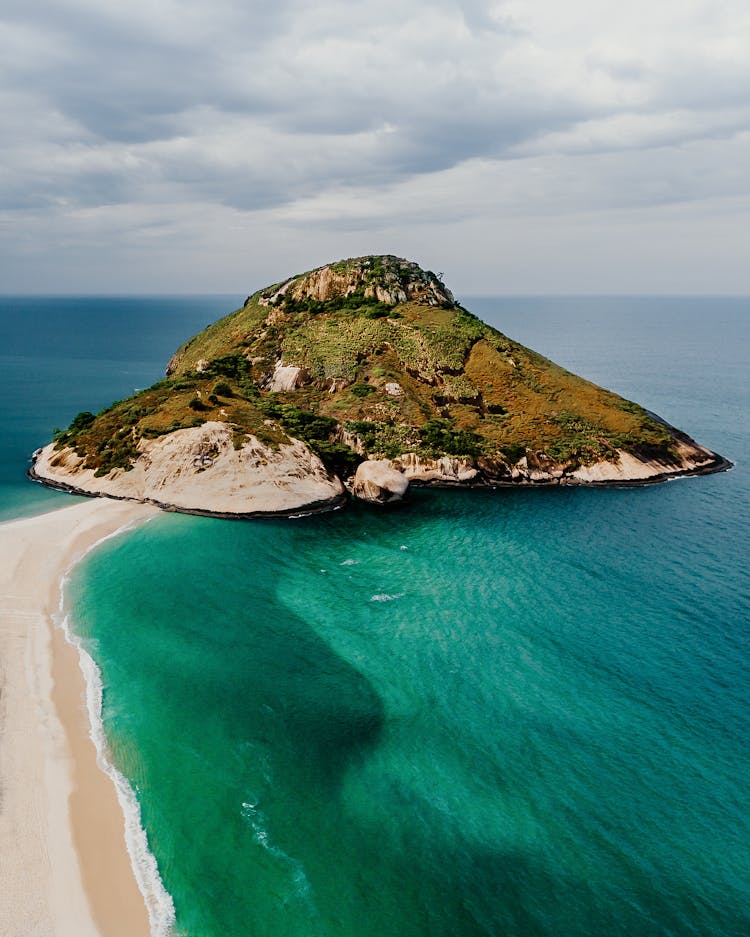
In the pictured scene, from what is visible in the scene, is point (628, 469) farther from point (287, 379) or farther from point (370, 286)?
point (370, 286)

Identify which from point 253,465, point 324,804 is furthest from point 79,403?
point 324,804

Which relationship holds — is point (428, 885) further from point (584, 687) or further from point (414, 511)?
point (414, 511)

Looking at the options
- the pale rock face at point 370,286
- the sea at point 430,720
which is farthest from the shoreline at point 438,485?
the pale rock face at point 370,286

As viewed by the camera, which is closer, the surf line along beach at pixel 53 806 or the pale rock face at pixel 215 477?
the surf line along beach at pixel 53 806

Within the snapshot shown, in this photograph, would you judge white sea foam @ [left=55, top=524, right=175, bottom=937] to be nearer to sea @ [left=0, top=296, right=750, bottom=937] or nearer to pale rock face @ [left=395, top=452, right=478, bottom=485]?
sea @ [left=0, top=296, right=750, bottom=937]

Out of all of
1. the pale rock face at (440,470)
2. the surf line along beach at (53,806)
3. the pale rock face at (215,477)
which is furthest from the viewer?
the pale rock face at (440,470)

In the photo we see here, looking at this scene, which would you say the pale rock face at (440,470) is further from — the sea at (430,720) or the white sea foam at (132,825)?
the white sea foam at (132,825)

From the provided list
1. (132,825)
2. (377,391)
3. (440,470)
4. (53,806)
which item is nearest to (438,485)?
(440,470)
